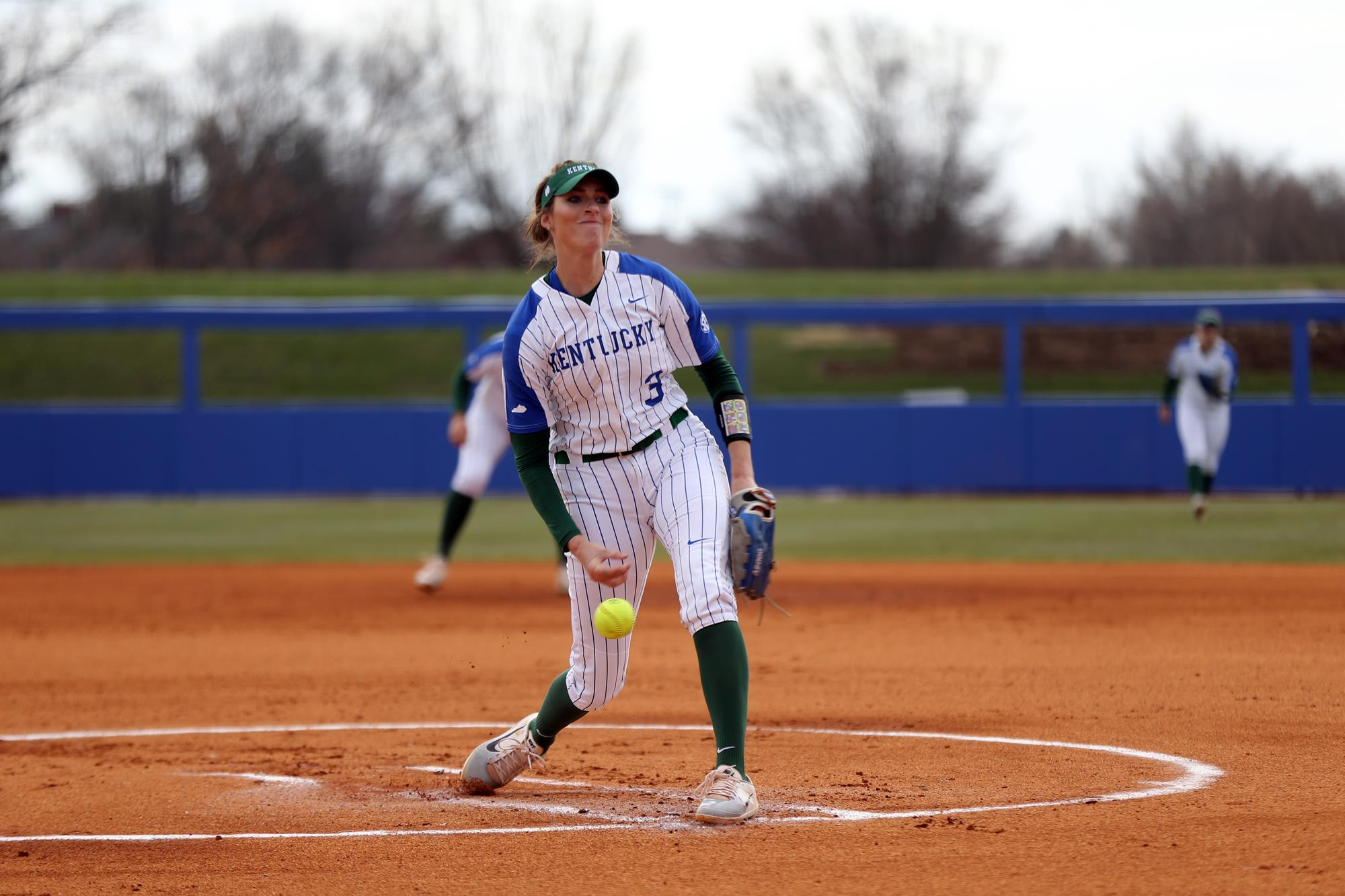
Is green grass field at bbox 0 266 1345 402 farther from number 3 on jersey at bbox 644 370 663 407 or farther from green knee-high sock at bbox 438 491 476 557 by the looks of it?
number 3 on jersey at bbox 644 370 663 407

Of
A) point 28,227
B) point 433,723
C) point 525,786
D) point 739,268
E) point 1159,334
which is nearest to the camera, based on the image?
point 525,786

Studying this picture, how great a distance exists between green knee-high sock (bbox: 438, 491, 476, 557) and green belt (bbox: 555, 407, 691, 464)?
6.23 meters

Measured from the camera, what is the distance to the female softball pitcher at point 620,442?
4523 mm

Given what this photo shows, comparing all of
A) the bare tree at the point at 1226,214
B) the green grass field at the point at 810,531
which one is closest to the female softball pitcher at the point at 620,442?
the green grass field at the point at 810,531

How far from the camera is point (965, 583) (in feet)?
37.9

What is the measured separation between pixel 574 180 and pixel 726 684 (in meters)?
1.54

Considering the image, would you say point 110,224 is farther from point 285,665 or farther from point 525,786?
point 525,786

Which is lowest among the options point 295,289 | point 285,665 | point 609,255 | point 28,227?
point 285,665

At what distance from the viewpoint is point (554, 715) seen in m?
4.97

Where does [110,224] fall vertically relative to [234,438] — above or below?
above

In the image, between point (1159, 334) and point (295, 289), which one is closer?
point (1159, 334)

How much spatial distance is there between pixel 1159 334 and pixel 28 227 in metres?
29.4

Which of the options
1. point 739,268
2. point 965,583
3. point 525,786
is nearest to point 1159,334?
point 739,268

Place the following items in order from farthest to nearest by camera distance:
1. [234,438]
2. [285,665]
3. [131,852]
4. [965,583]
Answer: [234,438], [965,583], [285,665], [131,852]
